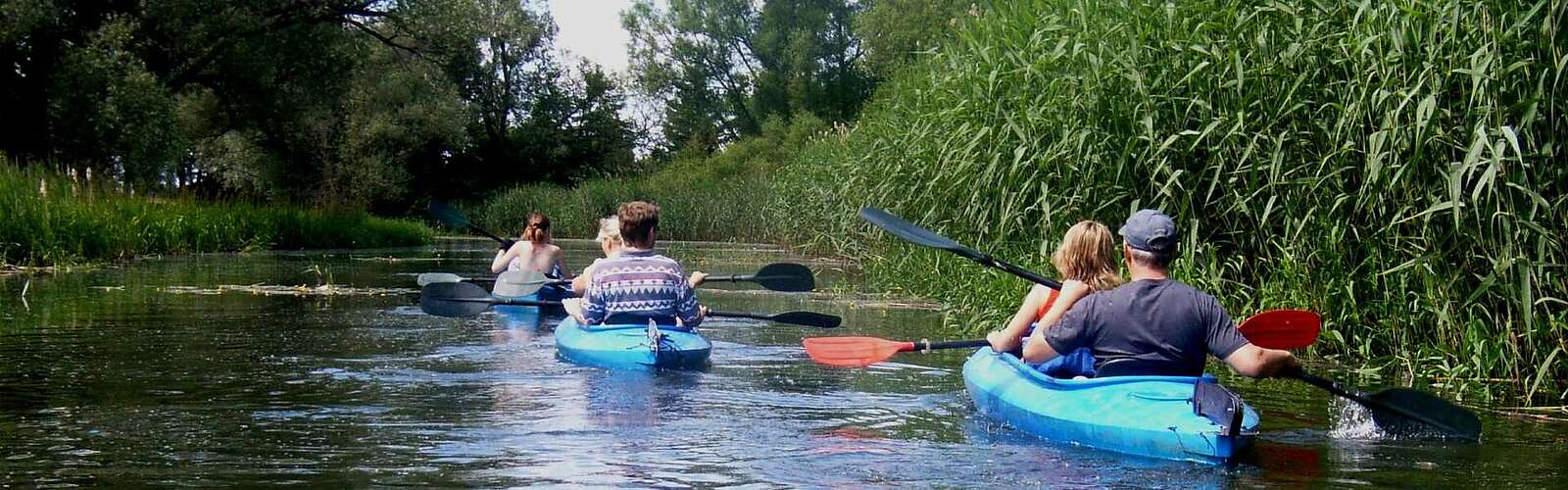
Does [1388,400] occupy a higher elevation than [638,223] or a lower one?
lower

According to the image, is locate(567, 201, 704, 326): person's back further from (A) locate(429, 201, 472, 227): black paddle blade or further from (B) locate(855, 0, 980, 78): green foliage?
(B) locate(855, 0, 980, 78): green foliage

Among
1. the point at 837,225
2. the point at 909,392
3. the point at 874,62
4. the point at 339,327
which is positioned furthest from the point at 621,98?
the point at 909,392

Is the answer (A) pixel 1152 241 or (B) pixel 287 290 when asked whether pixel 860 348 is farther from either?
(B) pixel 287 290

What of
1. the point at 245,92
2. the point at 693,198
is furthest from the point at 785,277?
the point at 693,198

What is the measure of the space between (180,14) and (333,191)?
30.9ft

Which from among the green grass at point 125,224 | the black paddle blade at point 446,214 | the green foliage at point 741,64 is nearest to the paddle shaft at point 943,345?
the black paddle blade at point 446,214

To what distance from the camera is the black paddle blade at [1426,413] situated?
19.1ft

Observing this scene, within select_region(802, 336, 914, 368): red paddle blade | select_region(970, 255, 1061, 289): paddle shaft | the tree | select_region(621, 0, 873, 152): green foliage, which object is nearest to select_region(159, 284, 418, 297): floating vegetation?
select_region(802, 336, 914, 368): red paddle blade

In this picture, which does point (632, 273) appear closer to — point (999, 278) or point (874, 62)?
point (999, 278)

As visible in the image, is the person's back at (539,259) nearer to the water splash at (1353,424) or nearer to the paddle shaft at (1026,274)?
the paddle shaft at (1026,274)

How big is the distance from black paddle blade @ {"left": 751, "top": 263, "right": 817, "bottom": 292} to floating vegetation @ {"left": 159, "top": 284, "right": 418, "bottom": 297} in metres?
4.88

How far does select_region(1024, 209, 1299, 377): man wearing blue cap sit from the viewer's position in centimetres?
550

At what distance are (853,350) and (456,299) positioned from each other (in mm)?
4228

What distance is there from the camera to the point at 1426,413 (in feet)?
19.2
